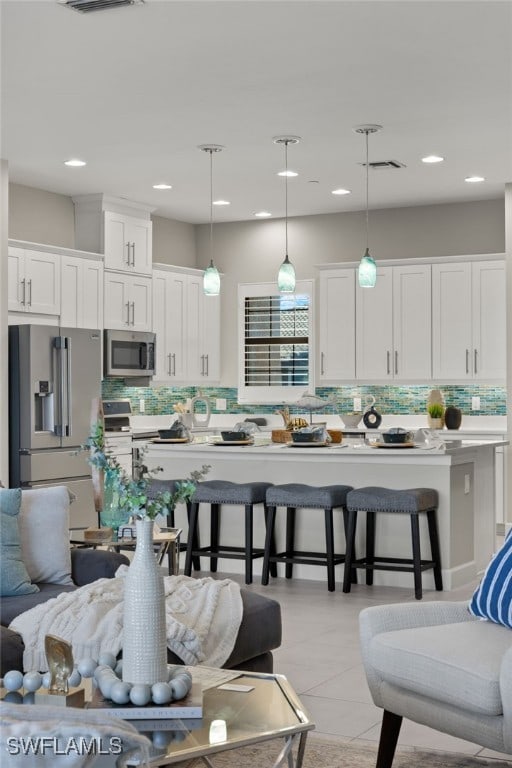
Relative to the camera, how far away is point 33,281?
7844mm

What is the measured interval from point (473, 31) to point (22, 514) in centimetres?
303

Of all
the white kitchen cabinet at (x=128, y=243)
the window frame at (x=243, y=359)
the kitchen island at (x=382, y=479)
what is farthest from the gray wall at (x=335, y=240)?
the kitchen island at (x=382, y=479)

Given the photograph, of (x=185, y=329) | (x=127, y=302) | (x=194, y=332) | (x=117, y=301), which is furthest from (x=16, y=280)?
(x=194, y=332)

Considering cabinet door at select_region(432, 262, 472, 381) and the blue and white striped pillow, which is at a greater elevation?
cabinet door at select_region(432, 262, 472, 381)

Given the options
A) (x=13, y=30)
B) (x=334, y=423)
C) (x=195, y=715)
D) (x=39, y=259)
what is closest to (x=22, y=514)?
(x=195, y=715)

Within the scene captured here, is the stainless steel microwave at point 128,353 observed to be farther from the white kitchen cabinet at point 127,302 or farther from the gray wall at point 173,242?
the gray wall at point 173,242

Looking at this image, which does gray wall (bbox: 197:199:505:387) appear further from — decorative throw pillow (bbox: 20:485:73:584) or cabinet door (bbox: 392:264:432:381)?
decorative throw pillow (bbox: 20:485:73:584)

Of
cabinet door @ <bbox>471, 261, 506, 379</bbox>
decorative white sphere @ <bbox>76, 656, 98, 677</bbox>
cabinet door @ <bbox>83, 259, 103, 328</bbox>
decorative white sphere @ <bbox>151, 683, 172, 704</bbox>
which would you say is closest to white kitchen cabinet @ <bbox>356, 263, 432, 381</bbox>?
cabinet door @ <bbox>471, 261, 506, 379</bbox>

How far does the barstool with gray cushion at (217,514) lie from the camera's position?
6422 mm

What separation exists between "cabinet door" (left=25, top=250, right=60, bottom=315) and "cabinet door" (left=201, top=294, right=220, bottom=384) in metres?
2.26

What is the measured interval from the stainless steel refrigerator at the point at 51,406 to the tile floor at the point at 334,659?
170 cm

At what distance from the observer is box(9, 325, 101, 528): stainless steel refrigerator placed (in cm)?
743

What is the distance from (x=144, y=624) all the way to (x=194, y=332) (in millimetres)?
7544

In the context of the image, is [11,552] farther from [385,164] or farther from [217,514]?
[385,164]
